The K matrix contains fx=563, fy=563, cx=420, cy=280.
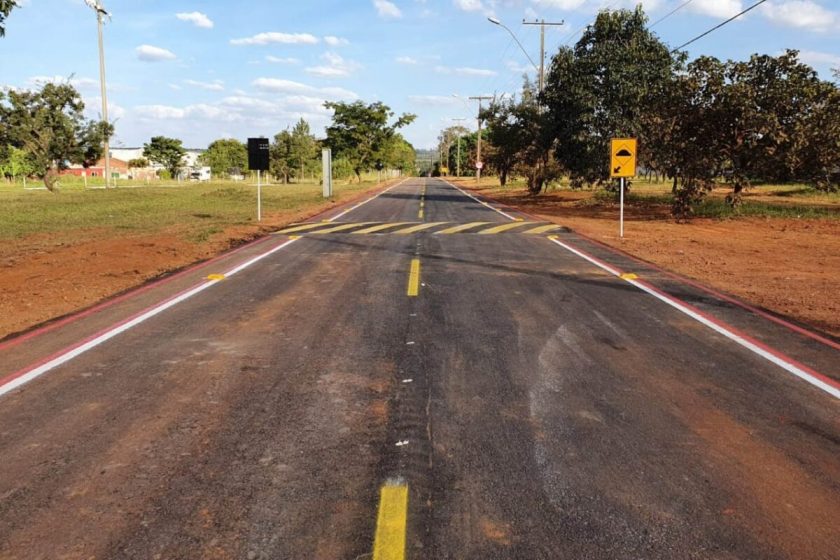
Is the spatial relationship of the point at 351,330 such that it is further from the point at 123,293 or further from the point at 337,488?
the point at 123,293

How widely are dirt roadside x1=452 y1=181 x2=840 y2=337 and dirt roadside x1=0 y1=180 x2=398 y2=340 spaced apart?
31.5ft

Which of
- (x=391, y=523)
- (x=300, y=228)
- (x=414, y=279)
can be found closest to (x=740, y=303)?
(x=414, y=279)

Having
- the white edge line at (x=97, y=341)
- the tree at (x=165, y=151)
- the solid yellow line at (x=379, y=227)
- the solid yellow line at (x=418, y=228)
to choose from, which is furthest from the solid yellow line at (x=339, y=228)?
the tree at (x=165, y=151)

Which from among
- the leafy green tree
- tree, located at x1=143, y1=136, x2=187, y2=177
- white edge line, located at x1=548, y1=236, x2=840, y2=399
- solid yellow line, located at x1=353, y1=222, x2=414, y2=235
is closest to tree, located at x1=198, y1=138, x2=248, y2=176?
tree, located at x1=143, y1=136, x2=187, y2=177

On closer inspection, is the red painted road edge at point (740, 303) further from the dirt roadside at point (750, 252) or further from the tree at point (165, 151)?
the tree at point (165, 151)

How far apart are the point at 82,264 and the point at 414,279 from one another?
6.64 m

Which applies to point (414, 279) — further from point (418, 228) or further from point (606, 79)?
point (606, 79)

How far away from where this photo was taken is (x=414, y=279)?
9.31 metres

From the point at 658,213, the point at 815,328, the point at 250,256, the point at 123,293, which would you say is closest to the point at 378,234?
the point at 250,256

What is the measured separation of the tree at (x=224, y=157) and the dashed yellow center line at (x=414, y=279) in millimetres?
91250

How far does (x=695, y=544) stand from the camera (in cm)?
277

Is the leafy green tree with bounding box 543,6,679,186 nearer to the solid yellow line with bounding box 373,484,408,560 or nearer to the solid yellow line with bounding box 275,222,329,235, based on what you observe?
the solid yellow line with bounding box 275,222,329,235

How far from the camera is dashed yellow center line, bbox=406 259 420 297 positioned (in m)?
8.34

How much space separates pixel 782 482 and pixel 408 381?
2.72 meters
